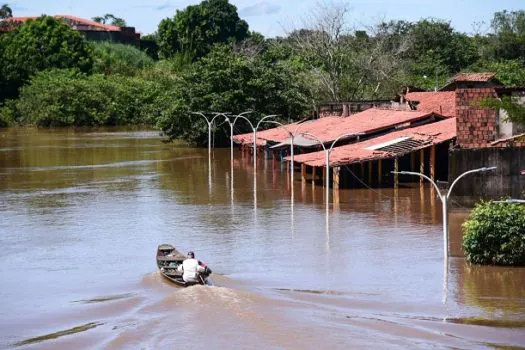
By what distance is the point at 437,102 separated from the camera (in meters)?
55.0

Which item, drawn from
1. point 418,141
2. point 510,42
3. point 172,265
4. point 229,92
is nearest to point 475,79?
point 418,141

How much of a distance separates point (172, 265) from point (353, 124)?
25.9 m

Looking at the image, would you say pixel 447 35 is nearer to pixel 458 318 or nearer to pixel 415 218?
pixel 415 218

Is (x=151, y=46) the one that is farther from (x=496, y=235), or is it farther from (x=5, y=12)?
(x=496, y=235)

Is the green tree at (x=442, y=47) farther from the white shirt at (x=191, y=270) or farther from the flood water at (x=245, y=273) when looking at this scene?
the white shirt at (x=191, y=270)

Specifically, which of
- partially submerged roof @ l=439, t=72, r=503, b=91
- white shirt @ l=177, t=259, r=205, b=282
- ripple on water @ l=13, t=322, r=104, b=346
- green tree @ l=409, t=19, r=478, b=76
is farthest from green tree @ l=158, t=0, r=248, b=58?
ripple on water @ l=13, t=322, r=104, b=346

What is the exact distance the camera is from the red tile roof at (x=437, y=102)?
52.4 m

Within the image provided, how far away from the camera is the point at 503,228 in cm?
2634

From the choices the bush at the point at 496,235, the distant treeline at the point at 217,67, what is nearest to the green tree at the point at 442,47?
the distant treeline at the point at 217,67

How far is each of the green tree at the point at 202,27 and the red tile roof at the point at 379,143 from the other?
69197 mm

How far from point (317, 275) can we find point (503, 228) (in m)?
5.26

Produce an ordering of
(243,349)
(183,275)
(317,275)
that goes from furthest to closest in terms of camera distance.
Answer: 1. (317,275)
2. (183,275)
3. (243,349)

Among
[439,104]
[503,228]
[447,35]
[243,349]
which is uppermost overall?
[447,35]

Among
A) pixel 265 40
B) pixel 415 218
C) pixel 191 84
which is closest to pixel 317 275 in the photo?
pixel 415 218
